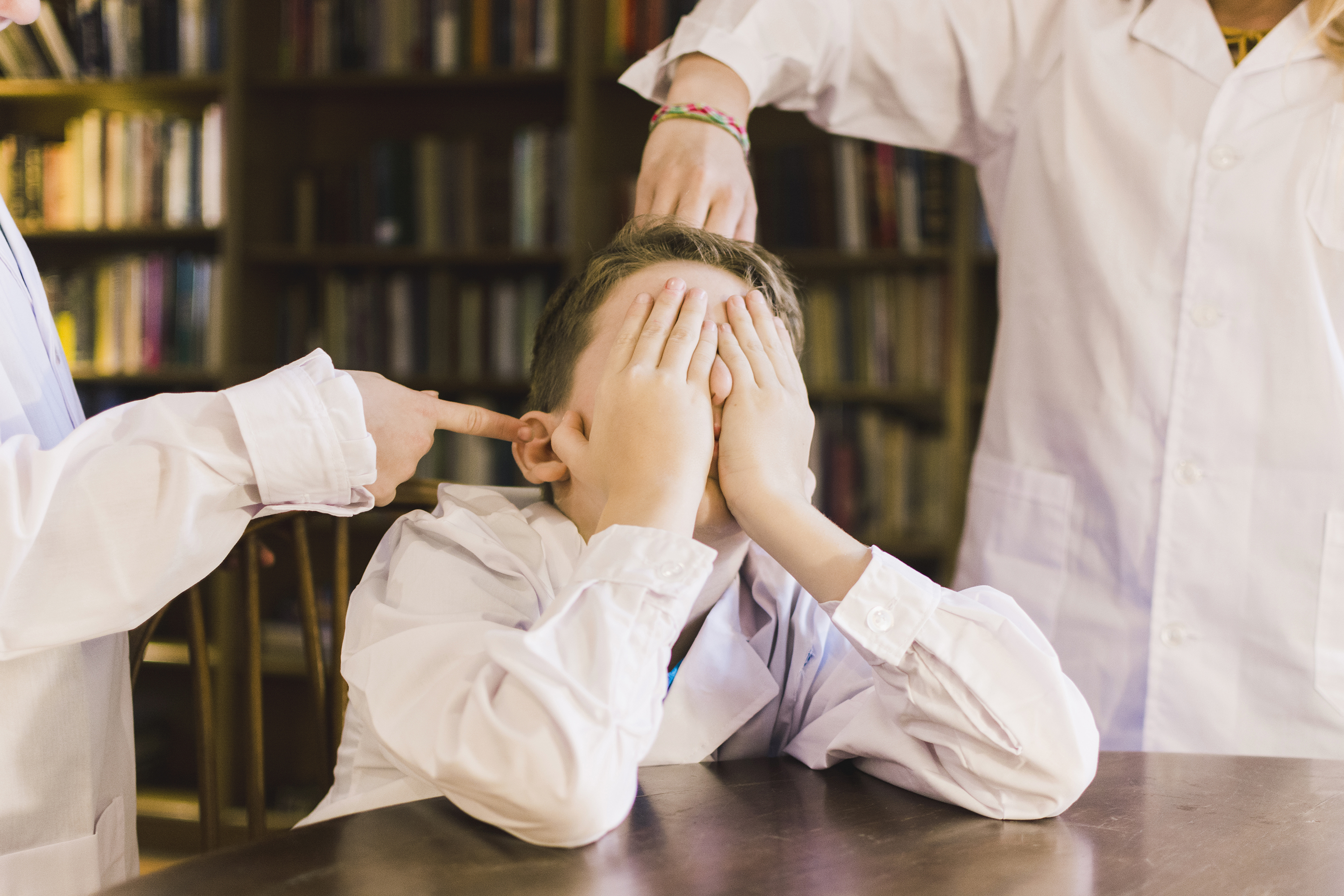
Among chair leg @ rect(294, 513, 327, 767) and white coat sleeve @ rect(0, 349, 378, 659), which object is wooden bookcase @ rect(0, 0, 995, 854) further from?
white coat sleeve @ rect(0, 349, 378, 659)

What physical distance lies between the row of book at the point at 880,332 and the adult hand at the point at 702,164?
1498mm

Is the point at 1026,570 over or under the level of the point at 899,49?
under

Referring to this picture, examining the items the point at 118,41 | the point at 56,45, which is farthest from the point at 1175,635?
the point at 56,45

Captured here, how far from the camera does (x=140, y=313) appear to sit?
278 cm

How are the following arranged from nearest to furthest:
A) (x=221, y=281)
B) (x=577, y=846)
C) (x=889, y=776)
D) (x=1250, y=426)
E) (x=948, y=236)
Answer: (x=577, y=846) < (x=889, y=776) < (x=1250, y=426) < (x=948, y=236) < (x=221, y=281)

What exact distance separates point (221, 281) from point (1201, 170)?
247 centimetres

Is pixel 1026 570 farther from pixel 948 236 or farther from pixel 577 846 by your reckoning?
pixel 948 236

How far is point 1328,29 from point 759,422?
2.50 feet

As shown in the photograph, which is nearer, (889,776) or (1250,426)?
(889,776)

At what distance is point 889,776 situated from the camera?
77cm

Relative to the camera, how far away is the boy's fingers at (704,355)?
2.69ft

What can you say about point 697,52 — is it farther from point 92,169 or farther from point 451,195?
point 92,169

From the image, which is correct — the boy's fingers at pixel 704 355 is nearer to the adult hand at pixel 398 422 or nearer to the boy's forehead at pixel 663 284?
the boy's forehead at pixel 663 284

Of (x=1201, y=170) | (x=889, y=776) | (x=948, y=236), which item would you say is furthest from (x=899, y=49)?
(x=948, y=236)
